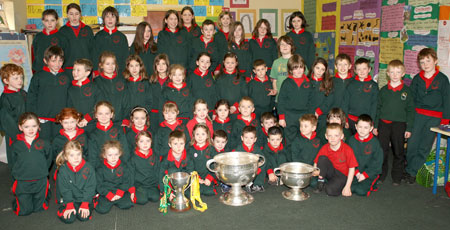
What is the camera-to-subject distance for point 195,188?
11.4 feet

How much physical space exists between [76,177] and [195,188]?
106cm

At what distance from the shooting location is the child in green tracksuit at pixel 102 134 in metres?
3.73

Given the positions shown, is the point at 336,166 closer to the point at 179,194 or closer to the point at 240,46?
the point at 179,194

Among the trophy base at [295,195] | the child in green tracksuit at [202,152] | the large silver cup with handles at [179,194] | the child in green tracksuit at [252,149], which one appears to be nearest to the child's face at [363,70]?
the child in green tracksuit at [252,149]

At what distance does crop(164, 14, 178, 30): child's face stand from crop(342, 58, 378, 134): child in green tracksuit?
233cm

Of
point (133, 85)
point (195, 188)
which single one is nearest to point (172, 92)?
point (133, 85)

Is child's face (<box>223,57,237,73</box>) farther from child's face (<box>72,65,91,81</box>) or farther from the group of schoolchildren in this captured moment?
child's face (<box>72,65,91,81</box>)

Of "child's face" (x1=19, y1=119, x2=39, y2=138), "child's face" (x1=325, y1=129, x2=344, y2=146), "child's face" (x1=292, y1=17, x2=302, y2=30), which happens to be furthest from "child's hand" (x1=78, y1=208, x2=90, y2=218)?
"child's face" (x1=292, y1=17, x2=302, y2=30)

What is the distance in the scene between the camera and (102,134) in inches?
148

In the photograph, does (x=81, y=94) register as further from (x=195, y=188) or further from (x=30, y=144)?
(x=195, y=188)

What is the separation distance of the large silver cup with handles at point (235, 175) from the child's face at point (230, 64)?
4.09 ft

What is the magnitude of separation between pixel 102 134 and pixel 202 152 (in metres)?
1.03

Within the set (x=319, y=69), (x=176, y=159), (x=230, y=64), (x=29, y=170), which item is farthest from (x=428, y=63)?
(x=29, y=170)

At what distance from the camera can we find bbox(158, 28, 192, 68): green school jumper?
490cm
